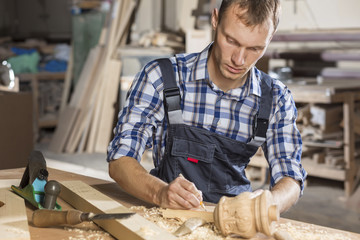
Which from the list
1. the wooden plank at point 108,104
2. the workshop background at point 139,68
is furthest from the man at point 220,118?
the wooden plank at point 108,104

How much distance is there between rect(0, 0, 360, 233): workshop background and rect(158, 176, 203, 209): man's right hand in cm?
303

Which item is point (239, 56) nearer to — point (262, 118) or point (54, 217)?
point (262, 118)

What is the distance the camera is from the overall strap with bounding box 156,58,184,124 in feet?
7.46

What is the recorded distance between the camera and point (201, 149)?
2289 mm

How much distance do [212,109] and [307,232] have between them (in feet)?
2.75

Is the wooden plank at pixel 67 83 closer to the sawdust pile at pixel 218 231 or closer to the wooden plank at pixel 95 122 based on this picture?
the wooden plank at pixel 95 122

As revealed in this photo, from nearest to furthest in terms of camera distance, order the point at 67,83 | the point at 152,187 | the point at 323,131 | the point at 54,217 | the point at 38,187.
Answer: the point at 54,217 < the point at 38,187 < the point at 152,187 < the point at 323,131 < the point at 67,83

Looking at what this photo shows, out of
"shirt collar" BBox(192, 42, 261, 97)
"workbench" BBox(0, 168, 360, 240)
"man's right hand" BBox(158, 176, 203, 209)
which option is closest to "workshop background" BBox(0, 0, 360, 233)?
"workbench" BBox(0, 168, 360, 240)

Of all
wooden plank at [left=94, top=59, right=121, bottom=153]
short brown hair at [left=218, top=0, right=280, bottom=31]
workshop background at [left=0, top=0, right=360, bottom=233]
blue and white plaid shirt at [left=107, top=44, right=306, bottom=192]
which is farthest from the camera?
wooden plank at [left=94, top=59, right=121, bottom=153]

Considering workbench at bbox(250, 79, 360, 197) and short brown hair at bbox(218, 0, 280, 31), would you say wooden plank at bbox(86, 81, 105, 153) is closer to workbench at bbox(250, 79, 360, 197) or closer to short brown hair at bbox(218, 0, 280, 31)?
workbench at bbox(250, 79, 360, 197)

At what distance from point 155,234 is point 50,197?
1.43 ft

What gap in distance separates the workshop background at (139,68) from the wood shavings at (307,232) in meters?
2.95

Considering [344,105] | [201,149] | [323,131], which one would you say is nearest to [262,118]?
[201,149]

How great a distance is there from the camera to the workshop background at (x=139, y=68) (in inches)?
205
